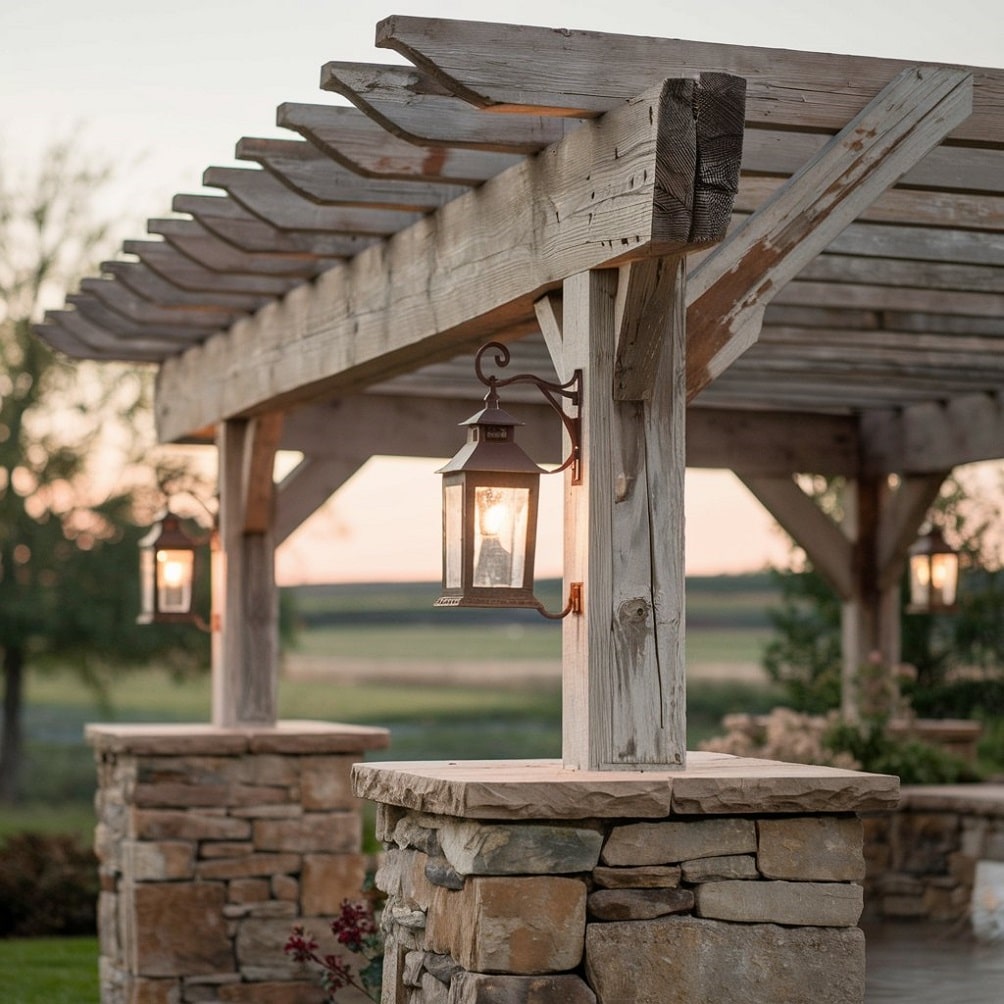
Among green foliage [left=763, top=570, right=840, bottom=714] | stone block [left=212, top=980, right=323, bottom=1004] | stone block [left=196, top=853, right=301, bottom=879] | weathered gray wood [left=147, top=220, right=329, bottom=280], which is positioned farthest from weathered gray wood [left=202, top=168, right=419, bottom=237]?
green foliage [left=763, top=570, right=840, bottom=714]

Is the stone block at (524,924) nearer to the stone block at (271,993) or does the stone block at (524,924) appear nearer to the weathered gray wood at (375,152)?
the weathered gray wood at (375,152)

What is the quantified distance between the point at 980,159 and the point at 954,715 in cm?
840

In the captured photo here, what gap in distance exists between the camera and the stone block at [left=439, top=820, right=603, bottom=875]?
3.28m

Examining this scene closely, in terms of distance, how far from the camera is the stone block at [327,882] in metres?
6.86

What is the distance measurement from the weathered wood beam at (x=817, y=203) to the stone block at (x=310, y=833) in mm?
3628

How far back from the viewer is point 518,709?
841 inches

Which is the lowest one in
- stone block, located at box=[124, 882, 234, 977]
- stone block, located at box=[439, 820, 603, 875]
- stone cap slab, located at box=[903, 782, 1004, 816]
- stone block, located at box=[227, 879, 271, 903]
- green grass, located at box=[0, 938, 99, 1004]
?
green grass, located at box=[0, 938, 99, 1004]

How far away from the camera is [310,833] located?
689 cm

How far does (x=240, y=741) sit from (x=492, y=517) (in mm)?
3549

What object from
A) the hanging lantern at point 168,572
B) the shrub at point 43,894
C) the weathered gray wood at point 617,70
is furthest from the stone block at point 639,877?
the shrub at point 43,894

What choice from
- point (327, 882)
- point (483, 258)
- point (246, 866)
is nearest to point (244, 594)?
point (246, 866)

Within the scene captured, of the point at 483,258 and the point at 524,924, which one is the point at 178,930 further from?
the point at 524,924

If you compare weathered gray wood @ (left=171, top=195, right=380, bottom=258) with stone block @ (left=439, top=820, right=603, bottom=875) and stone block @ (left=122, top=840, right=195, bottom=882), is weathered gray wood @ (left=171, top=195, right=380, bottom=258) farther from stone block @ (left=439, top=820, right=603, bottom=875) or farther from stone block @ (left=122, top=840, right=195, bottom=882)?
stone block @ (left=122, top=840, right=195, bottom=882)

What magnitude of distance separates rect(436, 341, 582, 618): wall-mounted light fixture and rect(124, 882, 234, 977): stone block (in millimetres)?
3559
